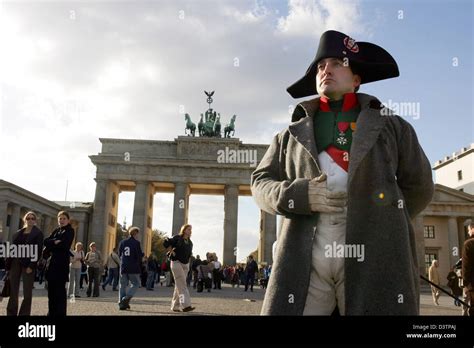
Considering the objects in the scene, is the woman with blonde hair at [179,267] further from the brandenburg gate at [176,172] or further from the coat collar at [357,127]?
the brandenburg gate at [176,172]

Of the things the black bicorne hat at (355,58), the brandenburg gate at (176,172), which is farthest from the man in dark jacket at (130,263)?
the brandenburg gate at (176,172)

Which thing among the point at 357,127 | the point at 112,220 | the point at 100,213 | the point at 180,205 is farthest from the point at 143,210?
the point at 357,127

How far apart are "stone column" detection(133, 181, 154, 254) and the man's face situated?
50.4 metres

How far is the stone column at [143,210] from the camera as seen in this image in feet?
173

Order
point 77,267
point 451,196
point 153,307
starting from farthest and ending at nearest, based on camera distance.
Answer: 1. point 451,196
2. point 77,267
3. point 153,307

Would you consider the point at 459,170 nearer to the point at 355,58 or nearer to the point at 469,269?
the point at 469,269

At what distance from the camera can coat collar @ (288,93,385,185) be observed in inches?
94.3

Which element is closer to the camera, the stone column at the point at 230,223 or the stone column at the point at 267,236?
the stone column at the point at 230,223

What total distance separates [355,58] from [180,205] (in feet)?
164

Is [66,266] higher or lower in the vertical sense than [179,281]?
higher

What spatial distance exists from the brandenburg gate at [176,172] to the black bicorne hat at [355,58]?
164ft

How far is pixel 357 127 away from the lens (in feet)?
8.25
